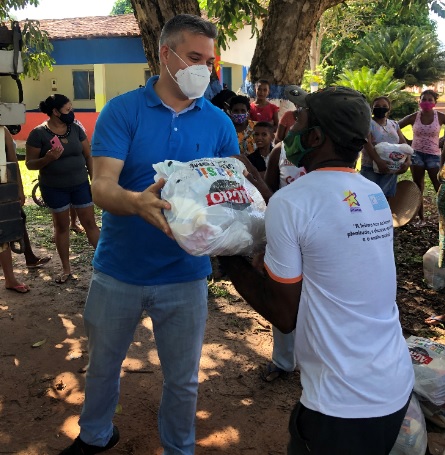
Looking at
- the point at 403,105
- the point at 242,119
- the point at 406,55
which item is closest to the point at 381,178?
the point at 242,119

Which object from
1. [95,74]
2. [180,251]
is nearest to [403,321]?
[180,251]

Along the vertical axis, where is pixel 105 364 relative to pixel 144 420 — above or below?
above

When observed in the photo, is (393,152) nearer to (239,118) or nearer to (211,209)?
(239,118)

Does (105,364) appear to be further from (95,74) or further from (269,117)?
(95,74)

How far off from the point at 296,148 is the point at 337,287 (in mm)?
454

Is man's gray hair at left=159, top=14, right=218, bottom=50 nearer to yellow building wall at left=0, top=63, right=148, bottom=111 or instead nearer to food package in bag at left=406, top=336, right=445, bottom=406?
food package in bag at left=406, top=336, right=445, bottom=406

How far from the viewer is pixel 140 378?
144 inches

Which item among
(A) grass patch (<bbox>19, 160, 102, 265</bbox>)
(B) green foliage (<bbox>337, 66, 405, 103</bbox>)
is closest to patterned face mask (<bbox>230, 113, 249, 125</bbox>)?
(A) grass patch (<bbox>19, 160, 102, 265</bbox>)

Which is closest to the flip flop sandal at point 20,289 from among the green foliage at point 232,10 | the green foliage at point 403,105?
the green foliage at point 232,10

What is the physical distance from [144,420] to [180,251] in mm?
1388

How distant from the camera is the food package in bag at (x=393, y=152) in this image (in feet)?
21.0

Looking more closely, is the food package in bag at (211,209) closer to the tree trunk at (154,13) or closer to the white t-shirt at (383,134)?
the tree trunk at (154,13)

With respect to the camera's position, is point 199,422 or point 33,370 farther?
point 33,370

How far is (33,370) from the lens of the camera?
12.3 ft
